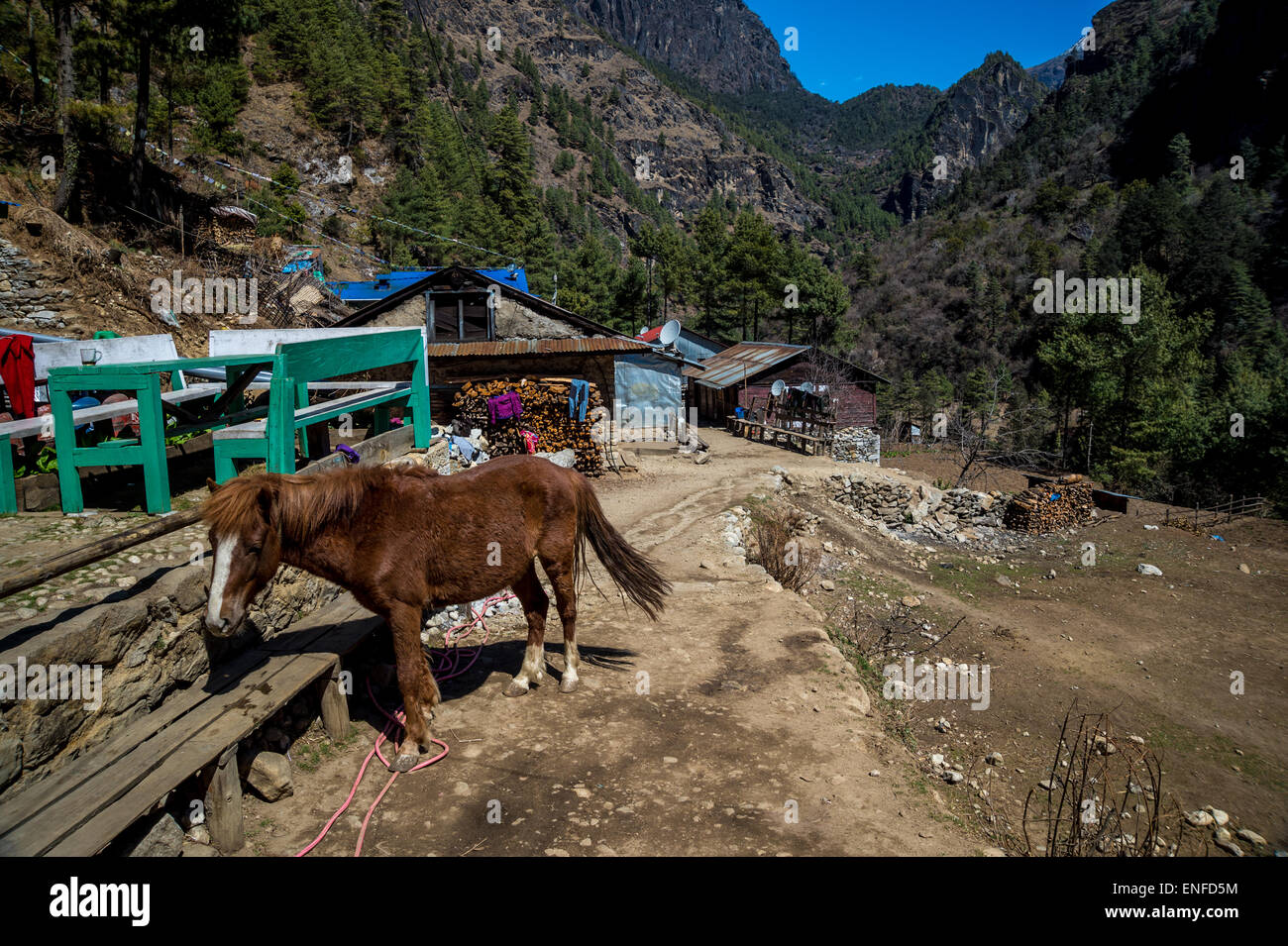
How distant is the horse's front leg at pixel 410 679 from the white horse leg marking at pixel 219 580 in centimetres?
109

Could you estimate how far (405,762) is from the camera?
4.59 m

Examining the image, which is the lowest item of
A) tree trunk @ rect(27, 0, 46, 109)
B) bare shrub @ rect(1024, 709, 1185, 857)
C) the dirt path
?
bare shrub @ rect(1024, 709, 1185, 857)

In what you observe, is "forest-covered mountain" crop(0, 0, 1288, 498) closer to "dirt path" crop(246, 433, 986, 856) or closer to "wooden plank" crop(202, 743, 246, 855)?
"dirt path" crop(246, 433, 986, 856)

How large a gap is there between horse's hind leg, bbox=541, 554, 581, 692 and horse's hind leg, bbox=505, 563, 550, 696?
0.16 meters

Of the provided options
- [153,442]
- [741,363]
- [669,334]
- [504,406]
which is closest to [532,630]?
[153,442]

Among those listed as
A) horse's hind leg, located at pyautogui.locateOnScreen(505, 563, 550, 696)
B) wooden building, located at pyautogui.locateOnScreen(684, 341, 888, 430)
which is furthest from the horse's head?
wooden building, located at pyautogui.locateOnScreen(684, 341, 888, 430)

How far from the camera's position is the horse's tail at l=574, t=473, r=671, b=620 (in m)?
5.85

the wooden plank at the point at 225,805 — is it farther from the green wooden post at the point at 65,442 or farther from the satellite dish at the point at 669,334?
the satellite dish at the point at 669,334

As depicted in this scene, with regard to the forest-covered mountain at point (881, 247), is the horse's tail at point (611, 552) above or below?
below

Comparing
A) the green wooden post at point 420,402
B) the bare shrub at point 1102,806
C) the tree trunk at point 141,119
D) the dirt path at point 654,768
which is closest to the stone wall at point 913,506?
the bare shrub at point 1102,806

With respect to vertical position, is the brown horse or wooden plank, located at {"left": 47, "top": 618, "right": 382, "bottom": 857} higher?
the brown horse

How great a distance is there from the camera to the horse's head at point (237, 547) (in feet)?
12.3

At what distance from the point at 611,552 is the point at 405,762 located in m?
2.43

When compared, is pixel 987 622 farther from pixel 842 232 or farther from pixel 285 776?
pixel 842 232
